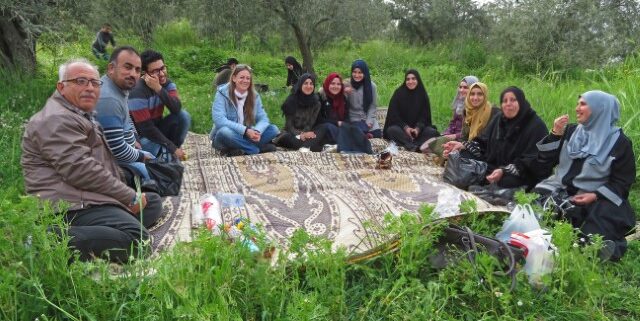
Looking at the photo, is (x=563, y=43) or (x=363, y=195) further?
(x=563, y=43)

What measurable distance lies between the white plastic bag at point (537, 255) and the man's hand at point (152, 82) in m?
3.45

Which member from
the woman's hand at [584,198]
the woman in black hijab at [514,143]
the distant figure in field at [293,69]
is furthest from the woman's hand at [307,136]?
the distant figure in field at [293,69]

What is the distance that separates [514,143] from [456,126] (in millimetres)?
1726

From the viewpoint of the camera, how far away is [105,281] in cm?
231

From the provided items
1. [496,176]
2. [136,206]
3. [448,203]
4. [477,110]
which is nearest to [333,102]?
[477,110]

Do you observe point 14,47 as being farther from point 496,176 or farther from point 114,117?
point 496,176

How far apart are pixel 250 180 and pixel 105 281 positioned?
252 centimetres

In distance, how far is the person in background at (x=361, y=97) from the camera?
7133 mm

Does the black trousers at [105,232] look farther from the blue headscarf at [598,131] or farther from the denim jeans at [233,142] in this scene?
the blue headscarf at [598,131]

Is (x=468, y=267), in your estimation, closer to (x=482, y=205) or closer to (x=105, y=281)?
(x=482, y=205)

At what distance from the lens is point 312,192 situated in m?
4.48

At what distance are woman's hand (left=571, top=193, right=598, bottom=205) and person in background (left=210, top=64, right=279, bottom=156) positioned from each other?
3.25m

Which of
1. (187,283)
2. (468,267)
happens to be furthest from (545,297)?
(187,283)

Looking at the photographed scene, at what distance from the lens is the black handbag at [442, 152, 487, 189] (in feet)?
15.9
